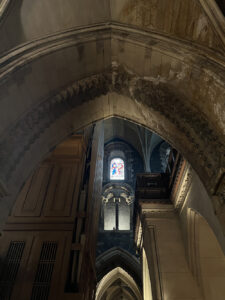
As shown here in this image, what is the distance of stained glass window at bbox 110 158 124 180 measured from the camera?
1553cm

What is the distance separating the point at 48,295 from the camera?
409cm

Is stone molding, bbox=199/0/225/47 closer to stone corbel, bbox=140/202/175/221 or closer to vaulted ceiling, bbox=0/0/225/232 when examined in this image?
vaulted ceiling, bbox=0/0/225/232

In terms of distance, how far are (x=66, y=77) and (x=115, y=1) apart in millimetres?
1076

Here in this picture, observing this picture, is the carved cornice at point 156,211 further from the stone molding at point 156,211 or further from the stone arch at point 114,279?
the stone arch at point 114,279

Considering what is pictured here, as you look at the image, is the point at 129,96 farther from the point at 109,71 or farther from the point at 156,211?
the point at 156,211

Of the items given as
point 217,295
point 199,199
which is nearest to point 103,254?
point 217,295

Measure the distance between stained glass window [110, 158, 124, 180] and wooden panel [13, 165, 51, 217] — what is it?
9.57 meters

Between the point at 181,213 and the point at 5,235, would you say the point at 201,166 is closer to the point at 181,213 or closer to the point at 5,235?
the point at 181,213

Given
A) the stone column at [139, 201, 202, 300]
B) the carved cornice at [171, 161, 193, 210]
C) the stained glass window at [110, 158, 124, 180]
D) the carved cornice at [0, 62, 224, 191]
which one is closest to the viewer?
Answer: the carved cornice at [0, 62, 224, 191]

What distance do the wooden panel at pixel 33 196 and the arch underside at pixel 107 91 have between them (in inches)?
119

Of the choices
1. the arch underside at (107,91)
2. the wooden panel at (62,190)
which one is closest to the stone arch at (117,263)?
the wooden panel at (62,190)

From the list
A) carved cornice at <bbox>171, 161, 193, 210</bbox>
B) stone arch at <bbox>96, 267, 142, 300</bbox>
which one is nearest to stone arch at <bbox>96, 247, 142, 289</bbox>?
stone arch at <bbox>96, 267, 142, 300</bbox>

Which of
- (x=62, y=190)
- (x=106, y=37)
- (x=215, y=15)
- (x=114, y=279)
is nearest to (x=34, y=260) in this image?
(x=62, y=190)

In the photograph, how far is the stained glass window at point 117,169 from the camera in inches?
611
